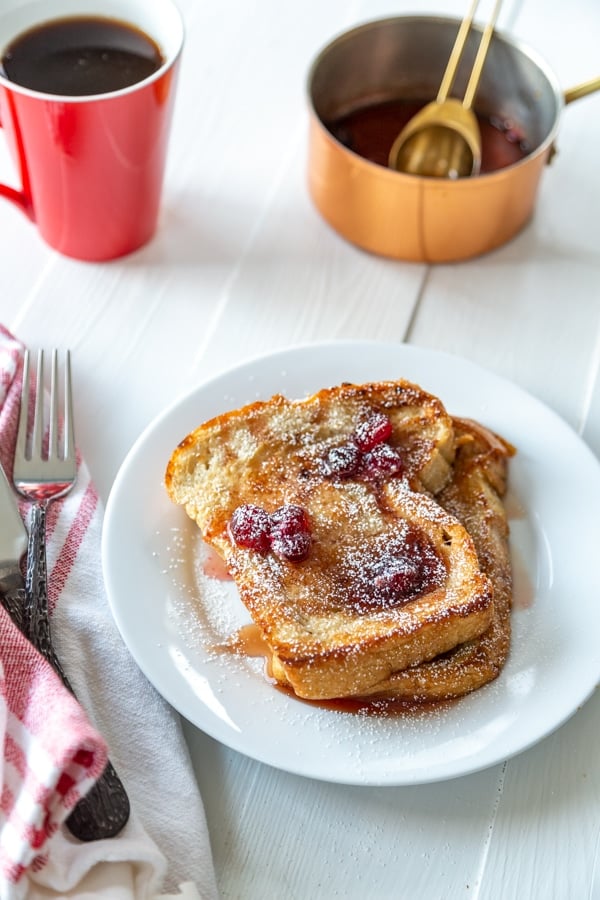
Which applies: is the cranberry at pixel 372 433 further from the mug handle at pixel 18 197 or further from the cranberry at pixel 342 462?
the mug handle at pixel 18 197

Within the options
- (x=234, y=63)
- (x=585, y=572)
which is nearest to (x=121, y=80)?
(x=234, y=63)

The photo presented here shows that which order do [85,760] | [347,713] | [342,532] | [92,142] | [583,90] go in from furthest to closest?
[583,90]
[92,142]
[342,532]
[347,713]
[85,760]

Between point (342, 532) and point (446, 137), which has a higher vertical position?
point (446, 137)

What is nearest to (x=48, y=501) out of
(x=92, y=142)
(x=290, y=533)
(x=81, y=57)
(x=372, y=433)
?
(x=290, y=533)

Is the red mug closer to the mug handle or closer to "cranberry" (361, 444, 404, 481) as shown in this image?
the mug handle

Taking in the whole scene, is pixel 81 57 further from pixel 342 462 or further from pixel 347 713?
pixel 347 713

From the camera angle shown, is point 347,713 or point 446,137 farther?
point 446,137

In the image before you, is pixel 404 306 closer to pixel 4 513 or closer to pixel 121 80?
pixel 121 80
